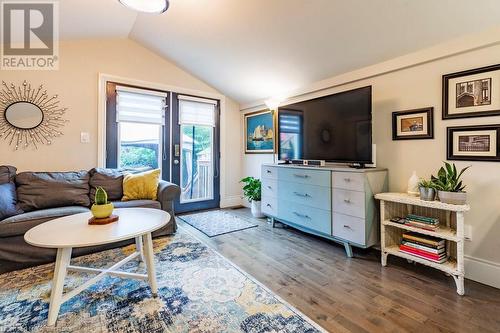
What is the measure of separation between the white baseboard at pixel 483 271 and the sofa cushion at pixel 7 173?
4349mm

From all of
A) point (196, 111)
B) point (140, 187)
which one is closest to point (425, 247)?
point (140, 187)

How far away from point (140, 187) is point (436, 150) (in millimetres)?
3128

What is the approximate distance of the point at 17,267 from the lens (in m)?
2.04

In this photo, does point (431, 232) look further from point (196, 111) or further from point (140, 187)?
point (196, 111)

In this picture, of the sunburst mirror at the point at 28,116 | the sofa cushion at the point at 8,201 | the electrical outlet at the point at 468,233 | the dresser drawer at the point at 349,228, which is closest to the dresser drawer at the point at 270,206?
the dresser drawer at the point at 349,228

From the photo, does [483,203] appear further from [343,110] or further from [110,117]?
[110,117]

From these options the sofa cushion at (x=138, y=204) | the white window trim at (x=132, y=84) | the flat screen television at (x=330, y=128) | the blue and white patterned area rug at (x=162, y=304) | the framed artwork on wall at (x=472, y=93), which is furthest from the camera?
the white window trim at (x=132, y=84)

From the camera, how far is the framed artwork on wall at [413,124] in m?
2.12

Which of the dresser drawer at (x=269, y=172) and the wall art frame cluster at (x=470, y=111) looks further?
the dresser drawer at (x=269, y=172)

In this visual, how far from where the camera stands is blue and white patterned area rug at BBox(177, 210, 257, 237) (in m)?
3.09

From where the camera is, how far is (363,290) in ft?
5.78

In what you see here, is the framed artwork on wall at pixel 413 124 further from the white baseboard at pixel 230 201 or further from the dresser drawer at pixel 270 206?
the white baseboard at pixel 230 201

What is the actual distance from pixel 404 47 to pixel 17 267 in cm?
395

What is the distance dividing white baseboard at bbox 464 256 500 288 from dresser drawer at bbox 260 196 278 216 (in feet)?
6.21
